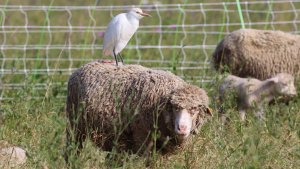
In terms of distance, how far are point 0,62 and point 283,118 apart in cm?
441

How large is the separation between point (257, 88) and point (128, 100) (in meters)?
2.71

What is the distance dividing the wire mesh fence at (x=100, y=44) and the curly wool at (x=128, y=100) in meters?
0.55

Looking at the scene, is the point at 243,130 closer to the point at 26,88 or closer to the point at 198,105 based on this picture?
the point at 198,105

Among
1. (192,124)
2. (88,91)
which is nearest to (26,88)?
(88,91)

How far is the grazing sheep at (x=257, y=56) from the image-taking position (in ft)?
30.1

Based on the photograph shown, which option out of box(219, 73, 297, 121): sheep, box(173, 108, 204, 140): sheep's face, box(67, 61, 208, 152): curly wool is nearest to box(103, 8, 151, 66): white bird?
box(67, 61, 208, 152): curly wool

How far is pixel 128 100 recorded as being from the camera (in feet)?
20.1

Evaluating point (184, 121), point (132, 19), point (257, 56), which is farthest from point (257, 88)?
point (184, 121)

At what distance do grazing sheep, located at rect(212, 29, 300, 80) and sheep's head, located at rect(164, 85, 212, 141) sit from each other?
2919 millimetres

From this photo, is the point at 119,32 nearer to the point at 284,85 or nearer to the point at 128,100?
the point at 128,100

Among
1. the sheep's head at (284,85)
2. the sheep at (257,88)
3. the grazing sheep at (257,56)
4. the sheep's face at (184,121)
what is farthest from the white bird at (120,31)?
the grazing sheep at (257,56)

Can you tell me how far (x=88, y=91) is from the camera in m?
6.52

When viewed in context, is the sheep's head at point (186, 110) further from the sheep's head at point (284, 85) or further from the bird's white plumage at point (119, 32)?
the sheep's head at point (284, 85)

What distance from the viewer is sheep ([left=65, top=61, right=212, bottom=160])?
6152 mm
